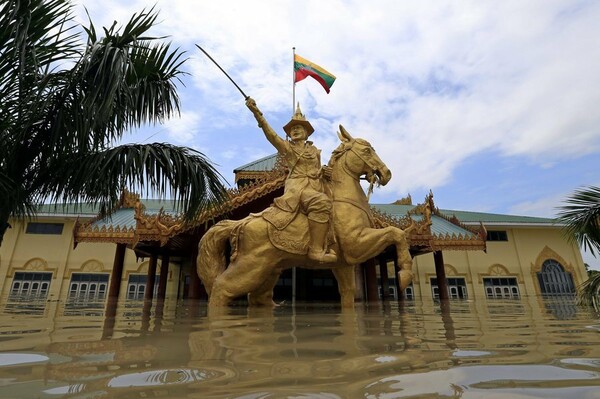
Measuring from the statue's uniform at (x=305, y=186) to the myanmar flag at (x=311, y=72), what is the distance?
4.07 meters

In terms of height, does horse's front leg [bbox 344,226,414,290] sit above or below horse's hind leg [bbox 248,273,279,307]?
above

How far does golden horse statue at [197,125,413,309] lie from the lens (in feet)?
15.0

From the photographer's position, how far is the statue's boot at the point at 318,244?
4586 millimetres

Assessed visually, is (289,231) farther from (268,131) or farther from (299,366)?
(299,366)

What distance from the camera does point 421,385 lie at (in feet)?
2.94

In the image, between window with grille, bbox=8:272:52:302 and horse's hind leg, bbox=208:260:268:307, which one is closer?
horse's hind leg, bbox=208:260:268:307

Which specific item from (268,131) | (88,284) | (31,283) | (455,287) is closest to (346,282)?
(268,131)

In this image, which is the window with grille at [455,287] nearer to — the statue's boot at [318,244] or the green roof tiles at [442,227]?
the green roof tiles at [442,227]

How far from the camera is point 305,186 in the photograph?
16.3 ft

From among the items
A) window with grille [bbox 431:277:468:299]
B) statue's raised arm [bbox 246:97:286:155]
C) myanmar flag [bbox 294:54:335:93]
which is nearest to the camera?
statue's raised arm [bbox 246:97:286:155]

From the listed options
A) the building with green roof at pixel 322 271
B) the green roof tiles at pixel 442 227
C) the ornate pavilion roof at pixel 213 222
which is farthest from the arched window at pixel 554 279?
the ornate pavilion roof at pixel 213 222

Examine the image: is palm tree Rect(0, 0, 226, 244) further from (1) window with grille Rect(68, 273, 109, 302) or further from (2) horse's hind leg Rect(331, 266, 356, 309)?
(1) window with grille Rect(68, 273, 109, 302)

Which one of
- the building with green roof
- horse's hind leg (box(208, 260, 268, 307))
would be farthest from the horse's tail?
the building with green roof

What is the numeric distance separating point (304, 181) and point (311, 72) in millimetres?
4974
